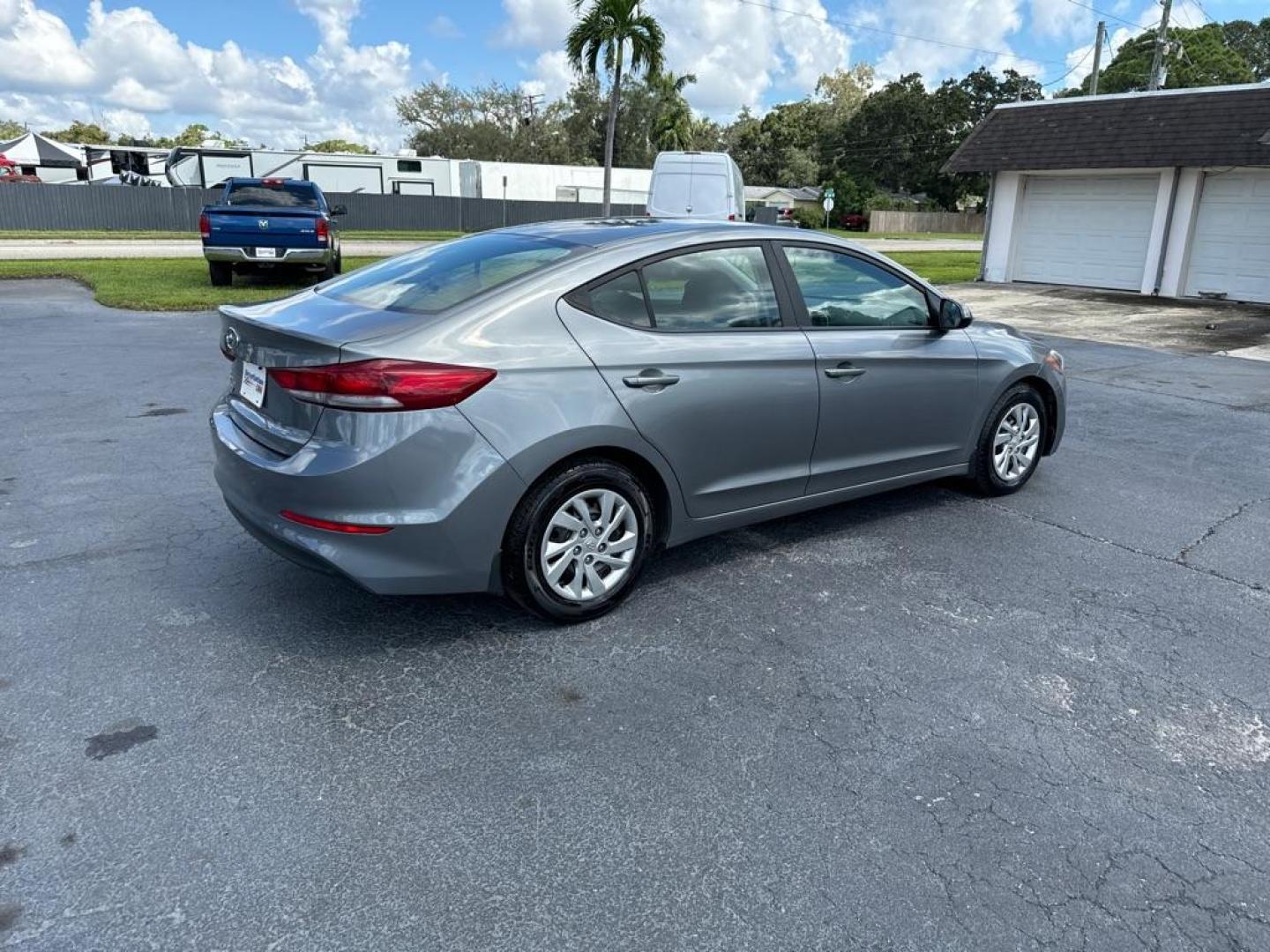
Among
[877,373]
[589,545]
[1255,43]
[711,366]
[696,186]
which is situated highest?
[1255,43]

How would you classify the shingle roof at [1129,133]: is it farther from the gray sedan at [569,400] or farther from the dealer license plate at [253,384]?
the dealer license plate at [253,384]

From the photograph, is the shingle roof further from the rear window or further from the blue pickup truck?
the blue pickup truck

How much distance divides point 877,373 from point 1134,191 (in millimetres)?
18133

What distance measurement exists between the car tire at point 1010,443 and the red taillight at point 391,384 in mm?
3280

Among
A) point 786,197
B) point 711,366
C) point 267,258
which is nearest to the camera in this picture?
Answer: point 711,366

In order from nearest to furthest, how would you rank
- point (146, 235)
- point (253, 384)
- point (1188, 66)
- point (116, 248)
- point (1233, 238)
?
point (253, 384) < point (1233, 238) < point (116, 248) < point (146, 235) < point (1188, 66)

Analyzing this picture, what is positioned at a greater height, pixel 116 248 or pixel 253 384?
pixel 253 384

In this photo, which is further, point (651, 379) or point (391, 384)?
point (651, 379)

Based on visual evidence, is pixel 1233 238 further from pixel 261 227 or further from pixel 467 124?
pixel 467 124

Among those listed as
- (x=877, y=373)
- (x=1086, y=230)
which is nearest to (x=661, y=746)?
(x=877, y=373)

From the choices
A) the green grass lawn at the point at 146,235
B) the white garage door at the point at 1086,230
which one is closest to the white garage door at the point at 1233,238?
the white garage door at the point at 1086,230

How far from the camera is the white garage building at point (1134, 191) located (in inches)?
701

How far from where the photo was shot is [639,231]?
164 inches

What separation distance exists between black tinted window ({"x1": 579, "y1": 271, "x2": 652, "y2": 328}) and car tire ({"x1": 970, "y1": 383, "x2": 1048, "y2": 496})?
8.21 feet
